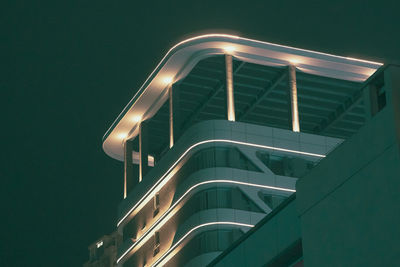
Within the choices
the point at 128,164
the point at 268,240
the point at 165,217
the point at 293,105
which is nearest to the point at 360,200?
the point at 268,240

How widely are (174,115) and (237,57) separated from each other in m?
8.39

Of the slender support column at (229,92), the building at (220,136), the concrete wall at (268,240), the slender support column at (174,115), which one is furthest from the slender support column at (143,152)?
the concrete wall at (268,240)

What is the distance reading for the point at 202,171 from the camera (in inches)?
3403

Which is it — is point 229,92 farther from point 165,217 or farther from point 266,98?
point 165,217

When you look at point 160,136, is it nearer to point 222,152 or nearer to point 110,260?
point 222,152

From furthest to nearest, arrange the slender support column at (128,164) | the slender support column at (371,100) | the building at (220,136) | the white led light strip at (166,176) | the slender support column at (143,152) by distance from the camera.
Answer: the slender support column at (128,164) < the slender support column at (143,152) < the white led light strip at (166,176) < the building at (220,136) < the slender support column at (371,100)

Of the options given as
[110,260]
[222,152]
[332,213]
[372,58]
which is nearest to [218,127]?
[222,152]

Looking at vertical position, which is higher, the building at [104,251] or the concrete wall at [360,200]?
the building at [104,251]

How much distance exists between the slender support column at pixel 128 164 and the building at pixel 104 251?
63667 millimetres

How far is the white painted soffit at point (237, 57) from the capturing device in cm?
9250

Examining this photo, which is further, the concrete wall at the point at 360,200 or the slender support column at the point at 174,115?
the slender support column at the point at 174,115

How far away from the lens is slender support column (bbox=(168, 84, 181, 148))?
3733 inches

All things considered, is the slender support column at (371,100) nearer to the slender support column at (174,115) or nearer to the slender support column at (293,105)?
the slender support column at (293,105)

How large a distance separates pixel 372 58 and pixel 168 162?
22.9 meters
